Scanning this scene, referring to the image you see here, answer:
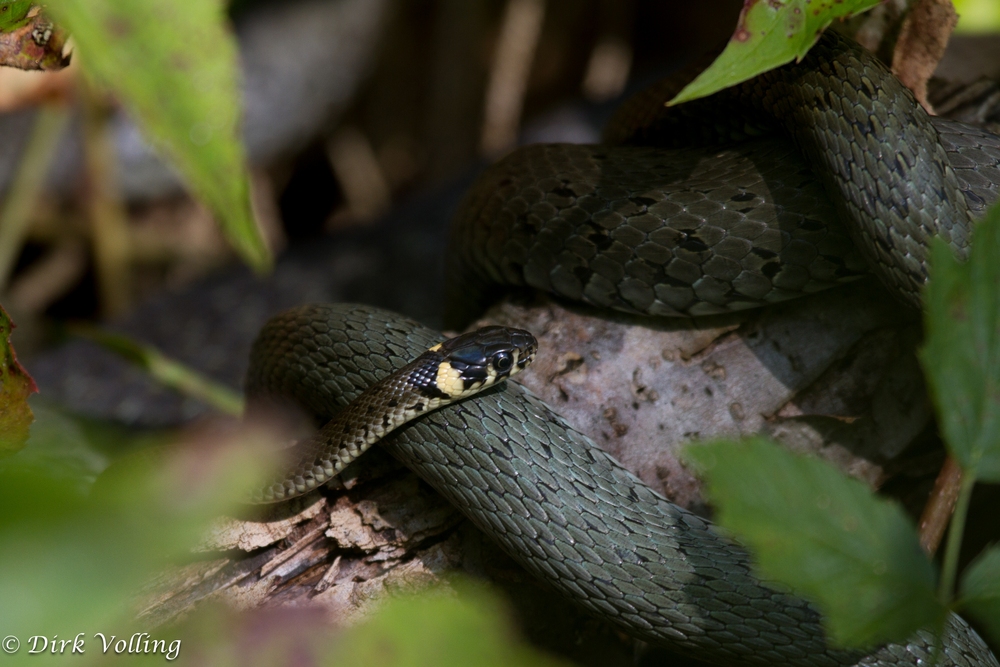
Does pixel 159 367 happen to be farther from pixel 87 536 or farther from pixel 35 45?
pixel 87 536

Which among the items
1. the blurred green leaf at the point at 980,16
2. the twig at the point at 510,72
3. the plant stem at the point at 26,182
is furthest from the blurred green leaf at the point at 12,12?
the twig at the point at 510,72

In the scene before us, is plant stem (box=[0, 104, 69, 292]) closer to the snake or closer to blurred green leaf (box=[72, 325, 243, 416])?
blurred green leaf (box=[72, 325, 243, 416])

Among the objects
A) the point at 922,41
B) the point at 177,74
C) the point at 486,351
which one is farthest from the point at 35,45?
the point at 922,41

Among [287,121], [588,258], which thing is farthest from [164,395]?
[588,258]

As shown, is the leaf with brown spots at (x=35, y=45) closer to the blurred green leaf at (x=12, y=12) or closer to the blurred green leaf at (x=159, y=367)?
the blurred green leaf at (x=12, y=12)

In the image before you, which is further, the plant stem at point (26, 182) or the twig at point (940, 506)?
the plant stem at point (26, 182)

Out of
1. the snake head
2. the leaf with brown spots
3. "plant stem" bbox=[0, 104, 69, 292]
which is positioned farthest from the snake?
"plant stem" bbox=[0, 104, 69, 292]

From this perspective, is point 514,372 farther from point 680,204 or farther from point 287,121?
point 287,121
